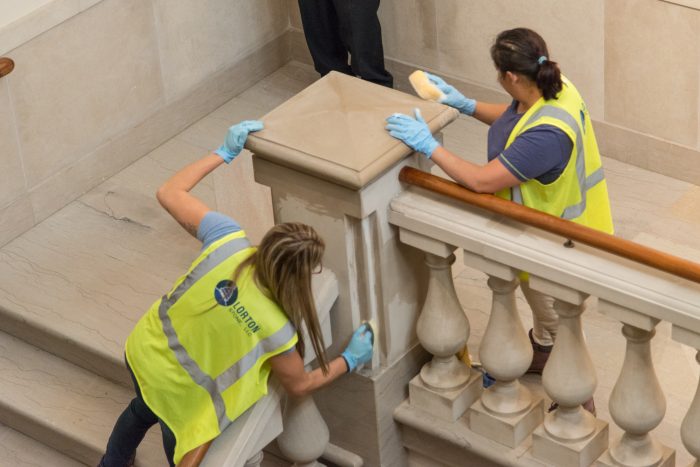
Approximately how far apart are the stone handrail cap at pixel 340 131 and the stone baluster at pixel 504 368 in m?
0.44

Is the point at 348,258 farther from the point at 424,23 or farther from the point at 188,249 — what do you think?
the point at 424,23

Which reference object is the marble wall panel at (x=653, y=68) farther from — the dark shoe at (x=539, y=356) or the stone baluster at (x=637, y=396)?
the stone baluster at (x=637, y=396)

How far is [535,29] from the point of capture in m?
6.85

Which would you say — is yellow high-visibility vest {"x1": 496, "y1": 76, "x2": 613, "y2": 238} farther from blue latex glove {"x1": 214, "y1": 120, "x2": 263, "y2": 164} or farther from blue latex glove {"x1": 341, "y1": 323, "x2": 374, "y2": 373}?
blue latex glove {"x1": 214, "y1": 120, "x2": 263, "y2": 164}

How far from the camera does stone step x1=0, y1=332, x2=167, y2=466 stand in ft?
18.4

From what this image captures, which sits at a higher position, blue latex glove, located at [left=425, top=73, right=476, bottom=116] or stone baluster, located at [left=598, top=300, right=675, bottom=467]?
blue latex glove, located at [left=425, top=73, right=476, bottom=116]

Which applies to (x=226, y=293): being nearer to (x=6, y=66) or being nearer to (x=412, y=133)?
(x=412, y=133)

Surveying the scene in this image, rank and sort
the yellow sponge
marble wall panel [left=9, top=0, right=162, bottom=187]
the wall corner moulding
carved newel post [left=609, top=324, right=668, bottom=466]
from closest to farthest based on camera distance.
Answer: carved newel post [left=609, top=324, right=668, bottom=466] → the yellow sponge → the wall corner moulding → marble wall panel [left=9, top=0, right=162, bottom=187]

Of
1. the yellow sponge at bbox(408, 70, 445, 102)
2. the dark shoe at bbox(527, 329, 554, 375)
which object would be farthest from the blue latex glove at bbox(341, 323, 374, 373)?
the yellow sponge at bbox(408, 70, 445, 102)

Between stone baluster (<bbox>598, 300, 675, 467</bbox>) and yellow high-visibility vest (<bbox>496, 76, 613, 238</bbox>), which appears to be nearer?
stone baluster (<bbox>598, 300, 675, 467</bbox>)

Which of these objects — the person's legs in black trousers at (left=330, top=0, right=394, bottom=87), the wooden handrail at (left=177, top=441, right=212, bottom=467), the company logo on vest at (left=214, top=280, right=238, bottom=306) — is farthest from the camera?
the person's legs in black trousers at (left=330, top=0, right=394, bottom=87)

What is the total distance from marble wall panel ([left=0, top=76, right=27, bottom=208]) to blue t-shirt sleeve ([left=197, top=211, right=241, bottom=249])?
2.16 m

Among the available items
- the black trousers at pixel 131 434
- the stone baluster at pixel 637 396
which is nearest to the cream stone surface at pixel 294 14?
the black trousers at pixel 131 434

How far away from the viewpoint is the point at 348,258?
4.66 metres
